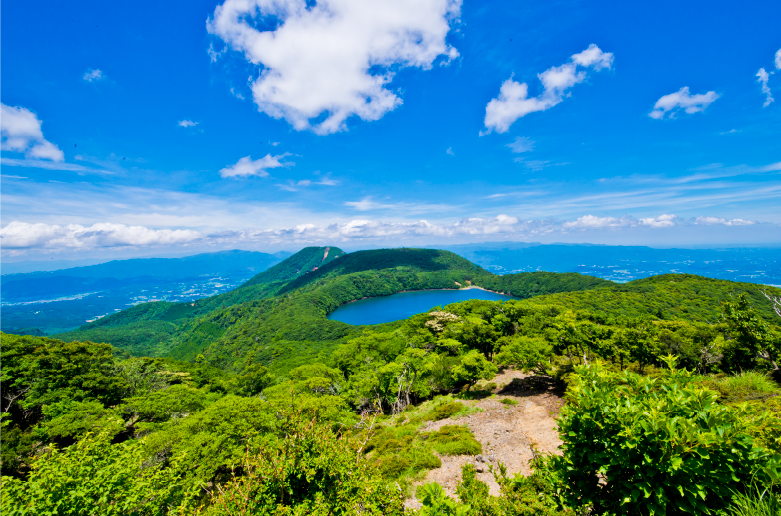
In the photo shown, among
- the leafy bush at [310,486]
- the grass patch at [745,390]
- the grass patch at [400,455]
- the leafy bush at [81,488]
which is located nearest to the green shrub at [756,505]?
the leafy bush at [310,486]

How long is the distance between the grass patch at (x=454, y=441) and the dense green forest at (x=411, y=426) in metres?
0.12

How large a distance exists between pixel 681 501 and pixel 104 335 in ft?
556

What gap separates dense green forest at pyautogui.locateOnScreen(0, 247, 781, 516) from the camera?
3.66 meters

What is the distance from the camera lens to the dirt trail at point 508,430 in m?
13.3

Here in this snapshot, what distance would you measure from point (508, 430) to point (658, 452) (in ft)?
53.8

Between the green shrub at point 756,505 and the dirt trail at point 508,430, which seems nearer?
the green shrub at point 756,505

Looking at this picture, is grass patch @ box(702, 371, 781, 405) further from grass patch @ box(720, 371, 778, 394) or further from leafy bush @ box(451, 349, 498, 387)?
leafy bush @ box(451, 349, 498, 387)

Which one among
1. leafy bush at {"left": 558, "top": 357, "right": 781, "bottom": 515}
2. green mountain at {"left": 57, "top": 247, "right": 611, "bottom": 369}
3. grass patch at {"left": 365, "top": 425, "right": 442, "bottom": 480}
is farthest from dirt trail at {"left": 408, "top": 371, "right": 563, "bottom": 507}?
green mountain at {"left": 57, "top": 247, "right": 611, "bottom": 369}

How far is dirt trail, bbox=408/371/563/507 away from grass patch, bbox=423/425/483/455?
326 mm

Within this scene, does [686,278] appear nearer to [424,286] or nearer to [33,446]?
[424,286]

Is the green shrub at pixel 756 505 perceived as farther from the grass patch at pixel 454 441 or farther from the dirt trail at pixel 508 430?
the grass patch at pixel 454 441

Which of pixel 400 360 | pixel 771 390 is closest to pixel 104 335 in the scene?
pixel 400 360

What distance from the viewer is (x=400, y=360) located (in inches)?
1179

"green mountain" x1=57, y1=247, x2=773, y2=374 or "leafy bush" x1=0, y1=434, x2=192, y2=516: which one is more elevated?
"leafy bush" x1=0, y1=434, x2=192, y2=516
